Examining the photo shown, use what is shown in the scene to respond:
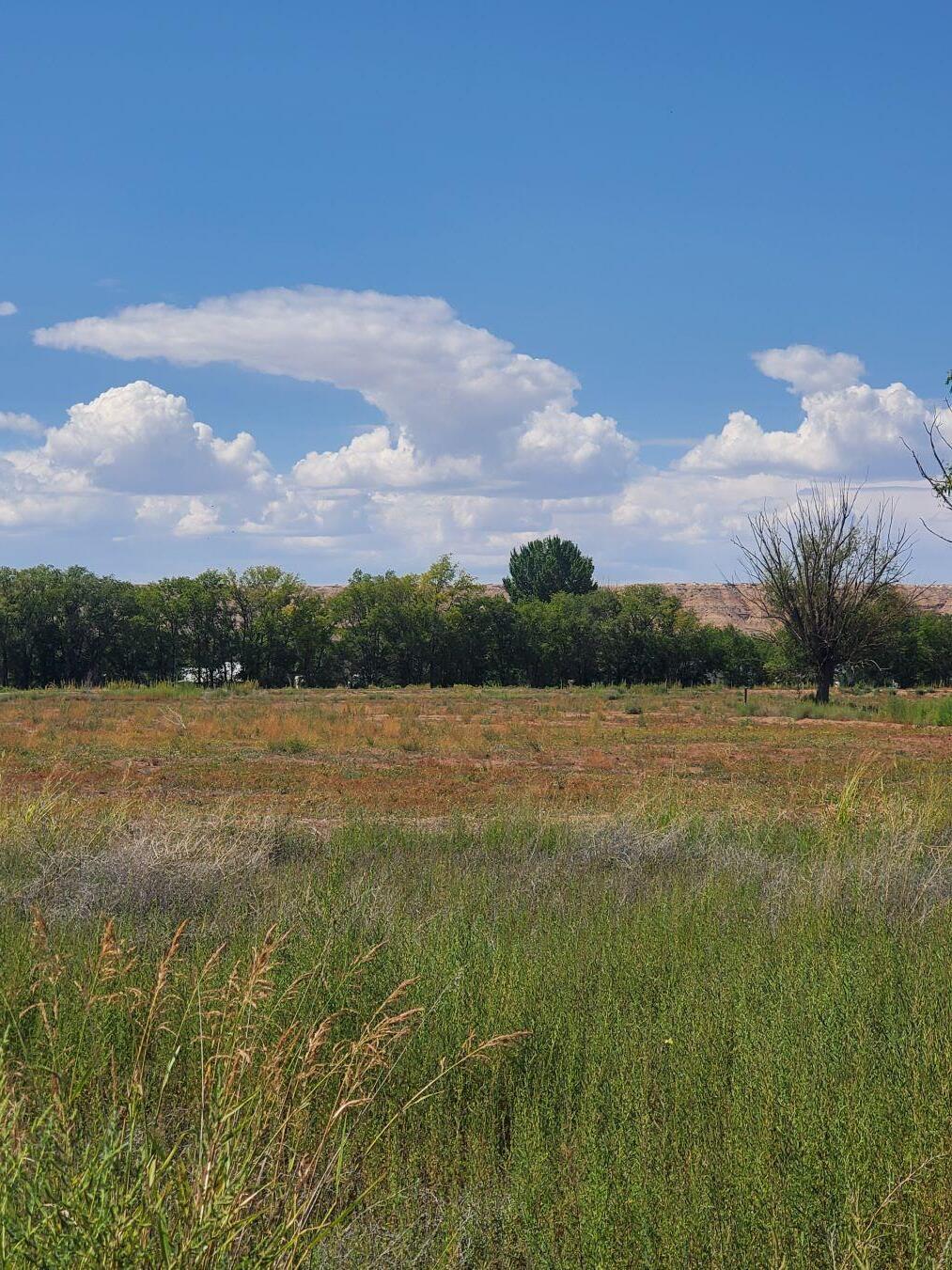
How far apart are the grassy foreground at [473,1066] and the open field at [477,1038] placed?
0.02 meters

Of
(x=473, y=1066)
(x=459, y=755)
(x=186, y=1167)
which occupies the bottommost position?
(x=459, y=755)

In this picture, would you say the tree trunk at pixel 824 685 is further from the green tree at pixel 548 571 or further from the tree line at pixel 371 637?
the green tree at pixel 548 571

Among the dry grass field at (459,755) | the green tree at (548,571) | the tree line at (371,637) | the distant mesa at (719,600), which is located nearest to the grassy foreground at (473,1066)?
the dry grass field at (459,755)

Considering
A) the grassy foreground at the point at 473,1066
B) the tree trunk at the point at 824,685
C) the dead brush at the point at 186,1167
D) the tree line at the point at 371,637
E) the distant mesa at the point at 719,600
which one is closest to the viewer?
the dead brush at the point at 186,1167

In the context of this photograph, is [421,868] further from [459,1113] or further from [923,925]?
[459,1113]

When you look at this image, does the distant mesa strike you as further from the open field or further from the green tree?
the open field

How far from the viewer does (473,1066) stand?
4289 millimetres

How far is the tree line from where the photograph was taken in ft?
206

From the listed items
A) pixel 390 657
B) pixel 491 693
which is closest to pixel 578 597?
pixel 390 657

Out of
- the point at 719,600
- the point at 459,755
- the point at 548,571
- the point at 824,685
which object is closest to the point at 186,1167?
the point at 459,755

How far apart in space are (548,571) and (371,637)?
32.4m

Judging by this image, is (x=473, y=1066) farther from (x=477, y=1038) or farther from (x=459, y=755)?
(x=459, y=755)

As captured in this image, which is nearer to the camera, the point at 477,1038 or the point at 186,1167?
the point at 186,1167

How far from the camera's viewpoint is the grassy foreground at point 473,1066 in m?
2.68
